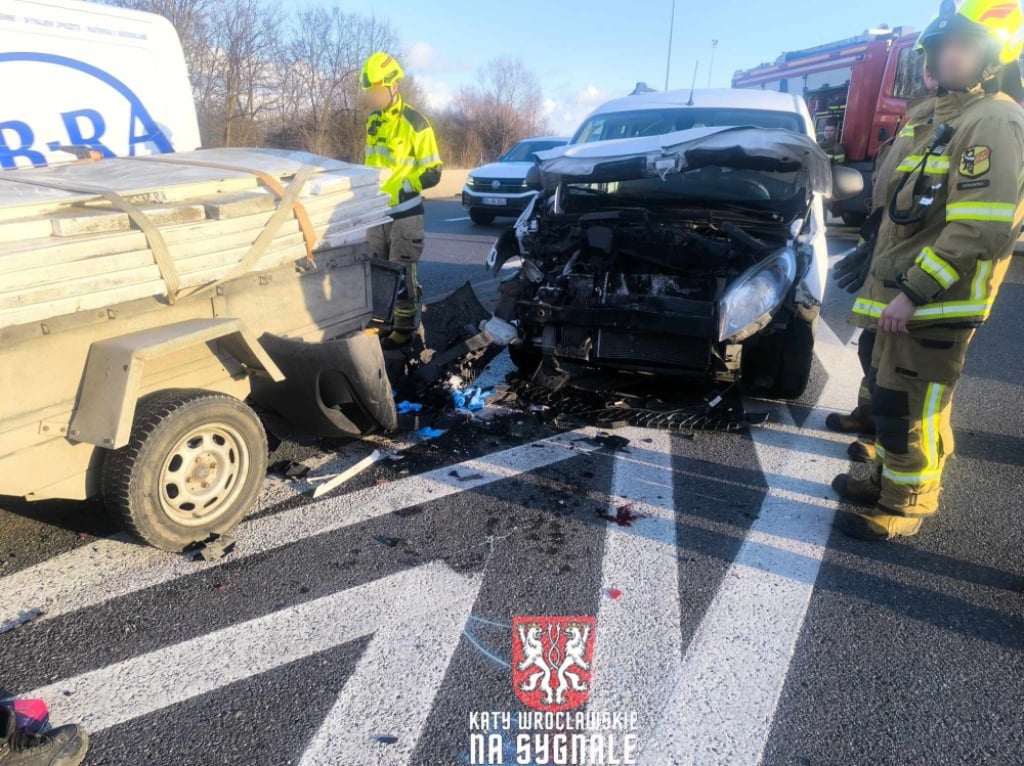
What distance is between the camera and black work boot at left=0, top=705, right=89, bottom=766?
176cm

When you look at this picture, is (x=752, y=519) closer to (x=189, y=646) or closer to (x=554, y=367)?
(x=554, y=367)

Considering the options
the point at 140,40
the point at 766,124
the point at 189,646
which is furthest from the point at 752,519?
the point at 140,40

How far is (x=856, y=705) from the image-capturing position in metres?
2.13

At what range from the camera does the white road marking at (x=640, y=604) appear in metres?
2.20

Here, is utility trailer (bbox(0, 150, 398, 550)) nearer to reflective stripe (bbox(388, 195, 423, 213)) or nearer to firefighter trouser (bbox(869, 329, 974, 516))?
reflective stripe (bbox(388, 195, 423, 213))

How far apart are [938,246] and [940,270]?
9 centimetres

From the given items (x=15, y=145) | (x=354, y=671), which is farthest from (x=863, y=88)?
(x=354, y=671)

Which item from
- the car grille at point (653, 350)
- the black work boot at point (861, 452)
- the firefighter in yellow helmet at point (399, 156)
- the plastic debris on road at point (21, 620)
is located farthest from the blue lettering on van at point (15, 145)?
the black work boot at point (861, 452)

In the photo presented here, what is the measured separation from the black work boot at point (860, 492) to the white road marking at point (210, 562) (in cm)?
138

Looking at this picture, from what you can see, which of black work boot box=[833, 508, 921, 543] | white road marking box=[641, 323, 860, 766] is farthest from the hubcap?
black work boot box=[833, 508, 921, 543]

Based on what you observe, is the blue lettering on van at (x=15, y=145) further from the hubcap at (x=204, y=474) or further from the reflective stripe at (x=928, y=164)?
the reflective stripe at (x=928, y=164)

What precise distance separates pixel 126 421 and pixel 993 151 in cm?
331

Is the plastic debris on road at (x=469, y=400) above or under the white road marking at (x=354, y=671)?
under

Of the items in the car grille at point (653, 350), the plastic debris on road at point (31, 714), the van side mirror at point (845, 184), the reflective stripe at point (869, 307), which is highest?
the van side mirror at point (845, 184)
